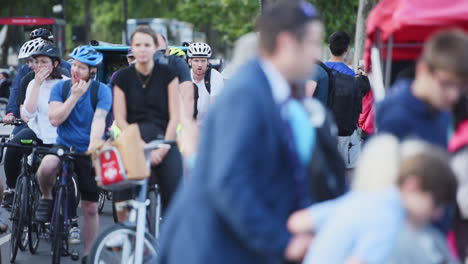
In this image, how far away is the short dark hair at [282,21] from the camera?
413 centimetres

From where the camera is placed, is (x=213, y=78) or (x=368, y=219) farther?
(x=213, y=78)

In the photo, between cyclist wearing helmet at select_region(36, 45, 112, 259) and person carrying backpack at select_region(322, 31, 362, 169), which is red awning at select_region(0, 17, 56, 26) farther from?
cyclist wearing helmet at select_region(36, 45, 112, 259)

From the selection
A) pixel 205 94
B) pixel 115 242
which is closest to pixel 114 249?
pixel 115 242

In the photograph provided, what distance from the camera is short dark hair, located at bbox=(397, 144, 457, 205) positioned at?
4.00 m

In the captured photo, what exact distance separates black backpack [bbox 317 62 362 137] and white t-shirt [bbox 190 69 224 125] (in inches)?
64.2

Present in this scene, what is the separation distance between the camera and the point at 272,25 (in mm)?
4148

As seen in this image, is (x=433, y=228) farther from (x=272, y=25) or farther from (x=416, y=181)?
(x=272, y=25)

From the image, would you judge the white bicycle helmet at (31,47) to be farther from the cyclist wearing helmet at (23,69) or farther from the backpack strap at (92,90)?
the backpack strap at (92,90)

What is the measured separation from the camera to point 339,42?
440 inches

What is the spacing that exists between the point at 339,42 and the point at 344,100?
1.85 ft

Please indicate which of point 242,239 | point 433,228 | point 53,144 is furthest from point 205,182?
point 53,144

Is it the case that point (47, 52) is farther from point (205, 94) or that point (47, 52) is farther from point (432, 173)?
point (432, 173)

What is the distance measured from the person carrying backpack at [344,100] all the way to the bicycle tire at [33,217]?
284 centimetres

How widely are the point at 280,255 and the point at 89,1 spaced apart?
5230 centimetres
